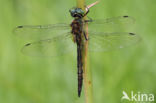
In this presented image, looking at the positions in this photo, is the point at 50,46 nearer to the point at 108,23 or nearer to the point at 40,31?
the point at 40,31

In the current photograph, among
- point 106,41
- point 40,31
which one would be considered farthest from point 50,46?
point 106,41

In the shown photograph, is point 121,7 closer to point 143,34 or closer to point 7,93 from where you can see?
point 143,34

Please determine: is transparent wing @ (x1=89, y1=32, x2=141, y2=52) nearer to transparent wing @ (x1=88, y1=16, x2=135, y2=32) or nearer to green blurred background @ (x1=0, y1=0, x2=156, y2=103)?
transparent wing @ (x1=88, y1=16, x2=135, y2=32)

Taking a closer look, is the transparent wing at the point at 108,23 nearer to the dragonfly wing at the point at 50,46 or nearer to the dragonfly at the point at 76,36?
the dragonfly at the point at 76,36

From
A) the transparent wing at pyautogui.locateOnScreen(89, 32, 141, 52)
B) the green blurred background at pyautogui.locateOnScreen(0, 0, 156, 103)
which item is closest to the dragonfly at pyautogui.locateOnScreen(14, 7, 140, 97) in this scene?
the transparent wing at pyautogui.locateOnScreen(89, 32, 141, 52)

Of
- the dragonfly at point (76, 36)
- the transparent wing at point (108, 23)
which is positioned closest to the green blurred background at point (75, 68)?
the dragonfly at point (76, 36)

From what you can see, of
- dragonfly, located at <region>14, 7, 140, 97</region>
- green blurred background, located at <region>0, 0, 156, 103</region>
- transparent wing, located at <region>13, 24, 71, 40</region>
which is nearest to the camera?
dragonfly, located at <region>14, 7, 140, 97</region>
